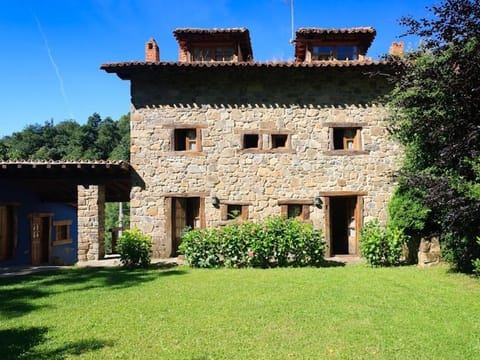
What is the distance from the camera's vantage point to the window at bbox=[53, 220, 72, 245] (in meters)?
16.3

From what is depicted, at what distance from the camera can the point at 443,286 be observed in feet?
24.6

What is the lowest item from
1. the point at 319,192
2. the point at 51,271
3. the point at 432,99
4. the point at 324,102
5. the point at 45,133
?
the point at 51,271

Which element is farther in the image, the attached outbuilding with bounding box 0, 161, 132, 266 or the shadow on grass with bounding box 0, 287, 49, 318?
the attached outbuilding with bounding box 0, 161, 132, 266

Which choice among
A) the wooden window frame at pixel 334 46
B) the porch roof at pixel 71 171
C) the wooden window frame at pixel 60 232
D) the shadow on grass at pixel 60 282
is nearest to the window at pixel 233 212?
the shadow on grass at pixel 60 282

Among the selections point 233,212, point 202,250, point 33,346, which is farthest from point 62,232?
point 33,346

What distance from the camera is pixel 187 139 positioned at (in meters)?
12.1

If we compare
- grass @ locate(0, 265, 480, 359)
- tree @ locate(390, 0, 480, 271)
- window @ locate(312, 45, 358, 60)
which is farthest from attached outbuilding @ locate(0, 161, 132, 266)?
tree @ locate(390, 0, 480, 271)

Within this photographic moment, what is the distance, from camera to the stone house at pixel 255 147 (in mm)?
11789

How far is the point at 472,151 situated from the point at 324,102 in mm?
5406

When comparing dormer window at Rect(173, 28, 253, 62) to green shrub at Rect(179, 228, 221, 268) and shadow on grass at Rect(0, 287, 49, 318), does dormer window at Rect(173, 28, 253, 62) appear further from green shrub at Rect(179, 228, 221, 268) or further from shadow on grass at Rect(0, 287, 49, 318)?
shadow on grass at Rect(0, 287, 49, 318)

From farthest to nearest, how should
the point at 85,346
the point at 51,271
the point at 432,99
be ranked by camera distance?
1. the point at 51,271
2. the point at 432,99
3. the point at 85,346

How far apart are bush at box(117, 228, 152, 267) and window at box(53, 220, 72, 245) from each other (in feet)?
23.9

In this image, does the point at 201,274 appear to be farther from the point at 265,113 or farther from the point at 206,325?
the point at 265,113

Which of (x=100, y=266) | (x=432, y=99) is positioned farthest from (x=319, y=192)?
(x=100, y=266)
